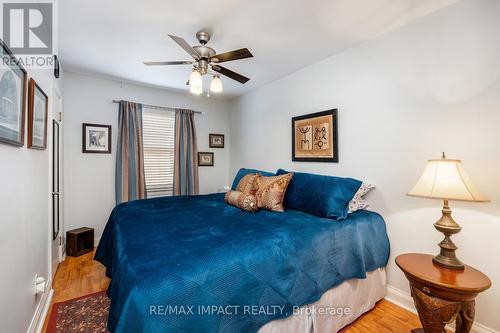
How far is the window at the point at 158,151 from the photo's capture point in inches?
150

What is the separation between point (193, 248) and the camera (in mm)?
1367

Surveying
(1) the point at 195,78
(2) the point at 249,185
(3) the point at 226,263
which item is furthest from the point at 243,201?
(1) the point at 195,78

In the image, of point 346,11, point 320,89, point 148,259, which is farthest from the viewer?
point 320,89

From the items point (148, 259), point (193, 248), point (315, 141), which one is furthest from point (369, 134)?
point (148, 259)

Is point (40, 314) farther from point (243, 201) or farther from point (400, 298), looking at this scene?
point (400, 298)

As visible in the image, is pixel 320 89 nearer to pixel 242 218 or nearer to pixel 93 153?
pixel 242 218

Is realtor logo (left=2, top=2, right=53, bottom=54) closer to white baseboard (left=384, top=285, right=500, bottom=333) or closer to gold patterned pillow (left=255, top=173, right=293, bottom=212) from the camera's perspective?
gold patterned pillow (left=255, top=173, right=293, bottom=212)

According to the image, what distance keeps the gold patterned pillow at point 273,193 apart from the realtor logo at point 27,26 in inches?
81.2

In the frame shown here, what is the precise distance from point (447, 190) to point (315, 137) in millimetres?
1578

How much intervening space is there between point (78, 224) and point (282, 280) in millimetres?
3266

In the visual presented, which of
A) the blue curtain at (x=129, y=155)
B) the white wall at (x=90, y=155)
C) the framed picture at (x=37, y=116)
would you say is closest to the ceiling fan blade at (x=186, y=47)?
the framed picture at (x=37, y=116)

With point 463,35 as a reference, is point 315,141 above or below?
below

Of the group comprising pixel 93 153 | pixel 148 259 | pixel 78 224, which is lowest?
pixel 78 224

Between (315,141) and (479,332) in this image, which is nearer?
(479,332)
